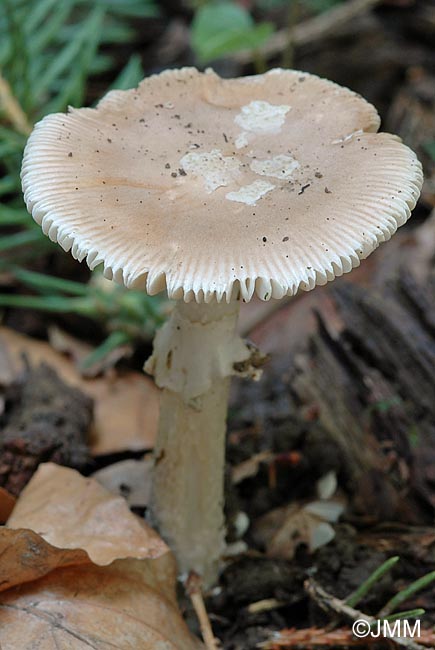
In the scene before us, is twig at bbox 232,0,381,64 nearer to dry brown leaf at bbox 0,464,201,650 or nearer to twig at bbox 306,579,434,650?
dry brown leaf at bbox 0,464,201,650

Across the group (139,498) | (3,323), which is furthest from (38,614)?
(3,323)

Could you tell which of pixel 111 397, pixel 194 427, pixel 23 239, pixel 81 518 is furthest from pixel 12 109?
pixel 81 518

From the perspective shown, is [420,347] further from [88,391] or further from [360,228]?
[88,391]

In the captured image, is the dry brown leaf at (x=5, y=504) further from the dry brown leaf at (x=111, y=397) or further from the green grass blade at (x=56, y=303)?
the green grass blade at (x=56, y=303)

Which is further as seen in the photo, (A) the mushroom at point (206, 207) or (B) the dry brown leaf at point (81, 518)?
(B) the dry brown leaf at point (81, 518)

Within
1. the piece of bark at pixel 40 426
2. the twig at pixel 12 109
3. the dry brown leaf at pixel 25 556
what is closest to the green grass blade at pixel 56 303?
the piece of bark at pixel 40 426

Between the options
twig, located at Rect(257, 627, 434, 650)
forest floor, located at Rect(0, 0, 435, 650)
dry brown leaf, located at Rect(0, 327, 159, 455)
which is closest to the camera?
twig, located at Rect(257, 627, 434, 650)

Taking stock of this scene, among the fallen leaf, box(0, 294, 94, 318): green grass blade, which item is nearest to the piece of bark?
box(0, 294, 94, 318): green grass blade
